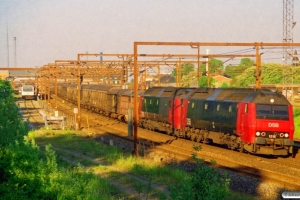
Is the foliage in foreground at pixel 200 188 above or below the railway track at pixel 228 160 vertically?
above

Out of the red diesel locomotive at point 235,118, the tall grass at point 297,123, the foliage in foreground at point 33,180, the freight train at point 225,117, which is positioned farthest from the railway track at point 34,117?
the foliage in foreground at point 33,180

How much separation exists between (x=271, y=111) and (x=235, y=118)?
2.06 m

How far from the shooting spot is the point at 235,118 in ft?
87.6

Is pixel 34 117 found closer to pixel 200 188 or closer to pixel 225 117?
pixel 225 117

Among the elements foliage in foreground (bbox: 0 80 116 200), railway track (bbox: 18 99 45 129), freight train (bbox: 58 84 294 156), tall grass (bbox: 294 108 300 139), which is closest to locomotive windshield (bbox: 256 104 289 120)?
Answer: freight train (bbox: 58 84 294 156)

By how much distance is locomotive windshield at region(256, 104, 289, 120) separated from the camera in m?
25.2

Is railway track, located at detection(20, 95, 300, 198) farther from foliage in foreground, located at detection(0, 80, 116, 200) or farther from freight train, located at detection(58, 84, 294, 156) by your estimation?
foliage in foreground, located at detection(0, 80, 116, 200)

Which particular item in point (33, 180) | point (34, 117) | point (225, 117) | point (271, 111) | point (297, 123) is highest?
point (271, 111)

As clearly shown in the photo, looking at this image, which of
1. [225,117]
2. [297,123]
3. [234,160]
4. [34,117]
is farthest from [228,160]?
[34,117]

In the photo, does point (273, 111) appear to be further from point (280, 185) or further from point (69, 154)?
point (69, 154)

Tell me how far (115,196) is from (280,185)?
604 centimetres

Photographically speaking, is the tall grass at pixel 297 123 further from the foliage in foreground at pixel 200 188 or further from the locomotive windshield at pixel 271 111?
the foliage in foreground at pixel 200 188

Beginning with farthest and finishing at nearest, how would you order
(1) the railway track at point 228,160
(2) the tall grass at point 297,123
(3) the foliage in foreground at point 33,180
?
(2) the tall grass at point 297,123 < (1) the railway track at point 228,160 < (3) the foliage in foreground at point 33,180

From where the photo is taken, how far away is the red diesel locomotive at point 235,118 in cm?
2502
